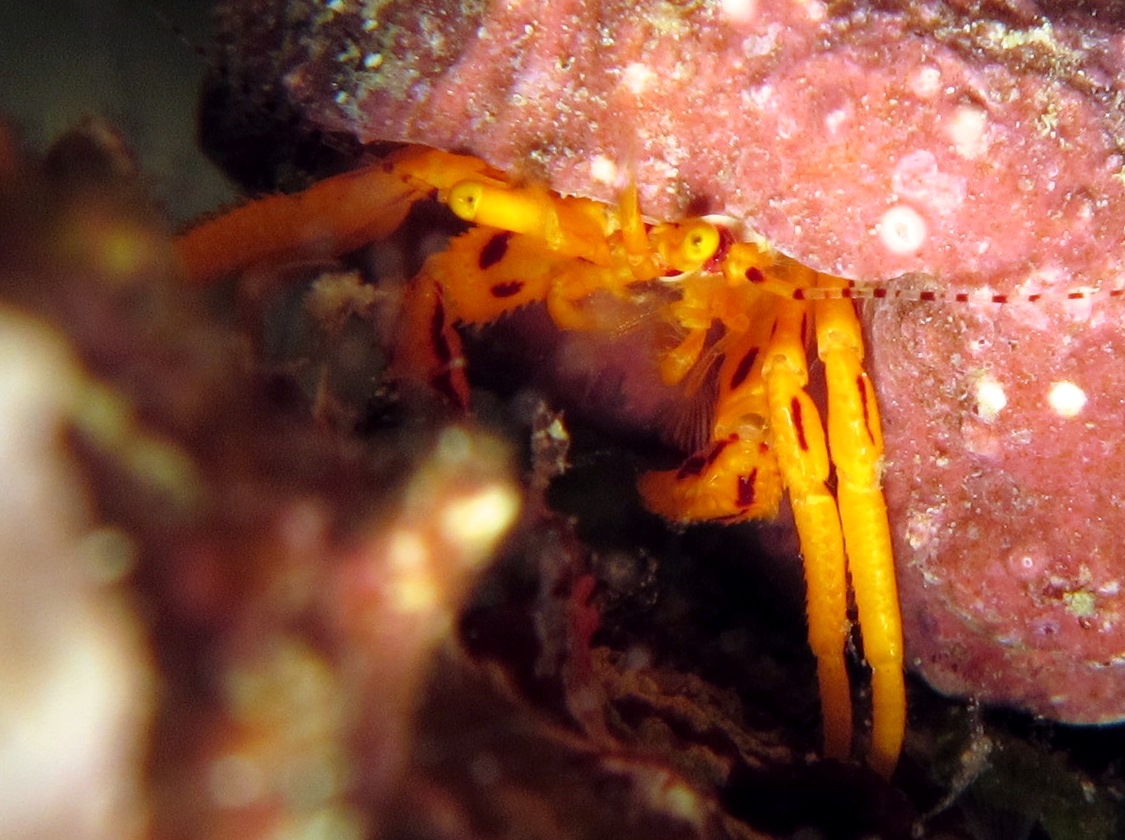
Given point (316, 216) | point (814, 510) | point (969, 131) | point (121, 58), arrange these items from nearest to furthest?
point (969, 131) < point (814, 510) < point (316, 216) < point (121, 58)

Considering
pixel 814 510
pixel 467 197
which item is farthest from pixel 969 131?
pixel 467 197

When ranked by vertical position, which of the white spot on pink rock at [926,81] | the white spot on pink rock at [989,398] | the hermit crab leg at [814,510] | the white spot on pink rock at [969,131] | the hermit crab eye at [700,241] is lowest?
the hermit crab leg at [814,510]

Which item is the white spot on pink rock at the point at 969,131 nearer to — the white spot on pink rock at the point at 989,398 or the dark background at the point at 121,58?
the white spot on pink rock at the point at 989,398

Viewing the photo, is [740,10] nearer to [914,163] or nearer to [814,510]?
[914,163]

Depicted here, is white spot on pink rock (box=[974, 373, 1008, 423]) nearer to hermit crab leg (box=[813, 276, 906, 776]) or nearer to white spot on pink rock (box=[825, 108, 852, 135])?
hermit crab leg (box=[813, 276, 906, 776])

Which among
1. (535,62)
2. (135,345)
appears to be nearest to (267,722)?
(135,345)

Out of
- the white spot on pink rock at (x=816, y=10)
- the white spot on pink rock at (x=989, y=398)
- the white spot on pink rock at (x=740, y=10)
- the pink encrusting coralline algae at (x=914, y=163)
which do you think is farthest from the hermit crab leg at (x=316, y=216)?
the white spot on pink rock at (x=989, y=398)

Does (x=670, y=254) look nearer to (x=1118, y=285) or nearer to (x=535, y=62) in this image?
(x=535, y=62)
